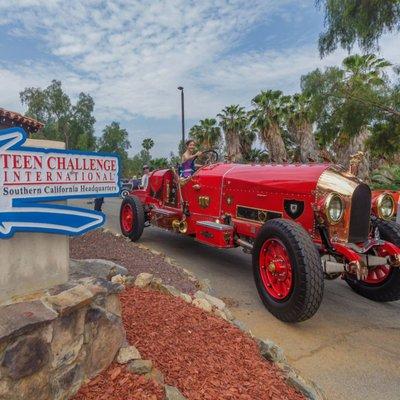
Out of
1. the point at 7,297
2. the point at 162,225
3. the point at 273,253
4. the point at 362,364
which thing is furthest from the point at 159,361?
the point at 162,225

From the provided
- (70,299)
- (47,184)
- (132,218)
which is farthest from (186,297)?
(132,218)

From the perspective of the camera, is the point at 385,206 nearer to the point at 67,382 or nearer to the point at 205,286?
the point at 205,286

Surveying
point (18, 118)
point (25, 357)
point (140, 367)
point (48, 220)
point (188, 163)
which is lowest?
point (140, 367)

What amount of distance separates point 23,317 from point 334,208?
3248 mm

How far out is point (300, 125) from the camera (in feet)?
69.3

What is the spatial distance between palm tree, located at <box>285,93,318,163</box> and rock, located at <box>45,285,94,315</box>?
60.7 feet

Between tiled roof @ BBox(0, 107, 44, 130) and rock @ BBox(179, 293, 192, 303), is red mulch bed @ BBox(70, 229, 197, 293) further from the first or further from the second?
tiled roof @ BBox(0, 107, 44, 130)

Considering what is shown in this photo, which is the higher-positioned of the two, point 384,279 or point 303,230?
point 303,230

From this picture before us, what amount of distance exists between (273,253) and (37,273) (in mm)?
2632

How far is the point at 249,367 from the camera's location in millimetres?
2727

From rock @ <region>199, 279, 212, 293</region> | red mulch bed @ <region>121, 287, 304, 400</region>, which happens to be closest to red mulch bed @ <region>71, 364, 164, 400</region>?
red mulch bed @ <region>121, 287, 304, 400</region>

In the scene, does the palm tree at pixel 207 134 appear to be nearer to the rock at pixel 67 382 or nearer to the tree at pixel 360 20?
the tree at pixel 360 20

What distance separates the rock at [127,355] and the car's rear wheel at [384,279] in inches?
130

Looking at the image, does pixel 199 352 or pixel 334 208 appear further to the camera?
pixel 334 208
